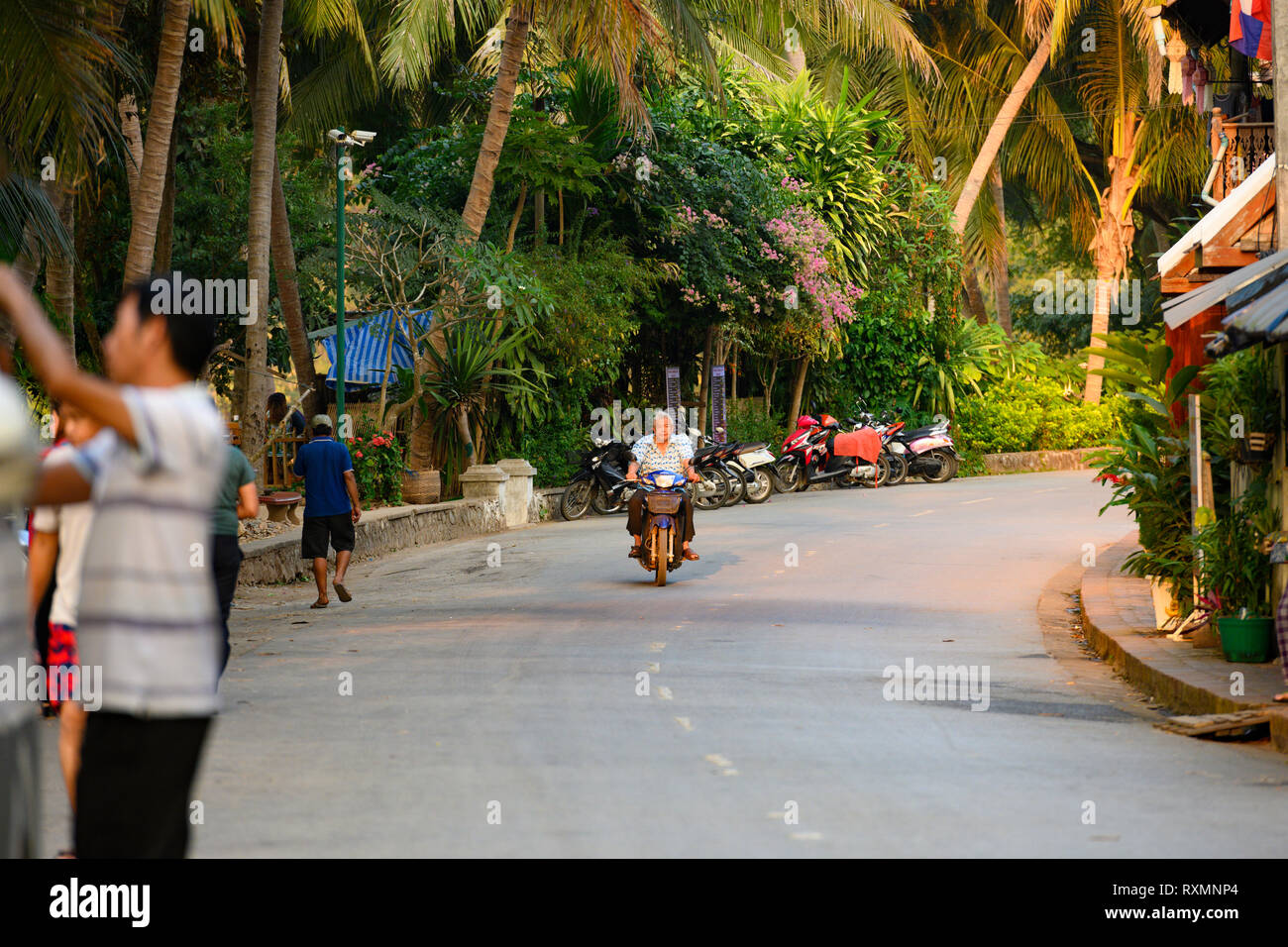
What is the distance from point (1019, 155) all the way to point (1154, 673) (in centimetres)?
3336

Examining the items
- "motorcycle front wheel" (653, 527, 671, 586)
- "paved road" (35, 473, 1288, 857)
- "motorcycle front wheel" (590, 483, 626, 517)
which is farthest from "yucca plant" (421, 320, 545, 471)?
"motorcycle front wheel" (653, 527, 671, 586)

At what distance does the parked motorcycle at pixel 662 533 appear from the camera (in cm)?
1508

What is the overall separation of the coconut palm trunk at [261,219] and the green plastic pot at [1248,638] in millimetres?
11844

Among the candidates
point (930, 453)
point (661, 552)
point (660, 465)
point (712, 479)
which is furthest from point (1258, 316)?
point (930, 453)

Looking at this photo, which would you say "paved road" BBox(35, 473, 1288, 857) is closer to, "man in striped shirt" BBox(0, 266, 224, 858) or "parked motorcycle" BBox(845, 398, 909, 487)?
"man in striped shirt" BBox(0, 266, 224, 858)

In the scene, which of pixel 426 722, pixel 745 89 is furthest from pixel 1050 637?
pixel 745 89

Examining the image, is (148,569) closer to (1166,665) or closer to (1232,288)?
(1232,288)

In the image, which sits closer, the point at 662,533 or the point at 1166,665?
the point at 1166,665

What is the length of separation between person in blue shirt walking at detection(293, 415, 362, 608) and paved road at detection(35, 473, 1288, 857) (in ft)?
1.99

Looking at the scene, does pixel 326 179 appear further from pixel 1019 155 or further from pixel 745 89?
pixel 1019 155

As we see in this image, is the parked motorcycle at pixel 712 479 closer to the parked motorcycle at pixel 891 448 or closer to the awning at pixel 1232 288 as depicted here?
the parked motorcycle at pixel 891 448

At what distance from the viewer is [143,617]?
3.55 meters

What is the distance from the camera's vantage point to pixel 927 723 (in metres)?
8.47

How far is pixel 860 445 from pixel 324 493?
1705 cm
